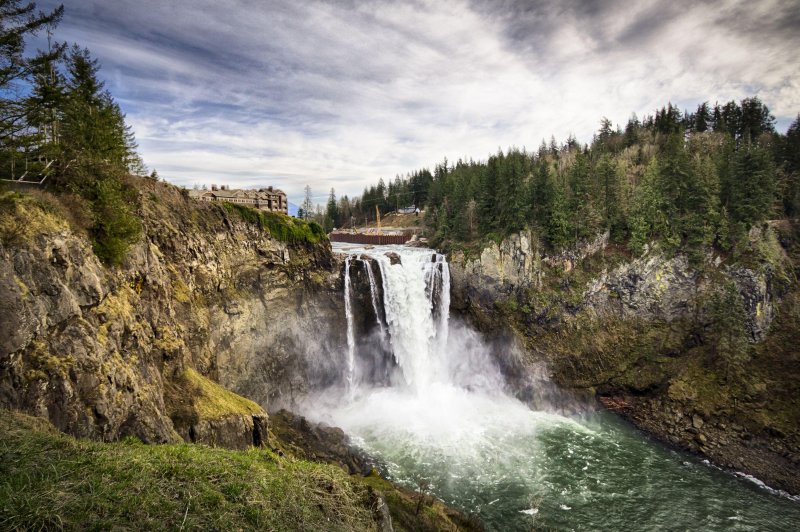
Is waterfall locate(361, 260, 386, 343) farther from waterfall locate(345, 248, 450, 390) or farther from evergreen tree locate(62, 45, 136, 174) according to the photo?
evergreen tree locate(62, 45, 136, 174)

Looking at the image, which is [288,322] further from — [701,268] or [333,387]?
[701,268]

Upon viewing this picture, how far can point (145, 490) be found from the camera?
7.36 meters

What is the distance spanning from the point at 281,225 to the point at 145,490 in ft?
91.1

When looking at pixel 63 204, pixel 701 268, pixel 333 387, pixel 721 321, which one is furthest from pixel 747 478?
pixel 63 204

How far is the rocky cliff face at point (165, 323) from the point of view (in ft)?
33.4

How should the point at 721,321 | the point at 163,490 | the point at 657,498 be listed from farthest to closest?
the point at 721,321
the point at 657,498
the point at 163,490

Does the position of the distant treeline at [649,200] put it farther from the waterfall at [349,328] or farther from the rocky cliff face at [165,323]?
the rocky cliff face at [165,323]

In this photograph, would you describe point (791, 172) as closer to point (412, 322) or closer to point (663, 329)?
point (663, 329)

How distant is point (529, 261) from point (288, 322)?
2545cm

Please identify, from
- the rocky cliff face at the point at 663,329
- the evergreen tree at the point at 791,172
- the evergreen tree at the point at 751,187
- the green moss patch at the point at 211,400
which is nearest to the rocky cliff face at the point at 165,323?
the green moss patch at the point at 211,400

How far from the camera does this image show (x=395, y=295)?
3669 cm

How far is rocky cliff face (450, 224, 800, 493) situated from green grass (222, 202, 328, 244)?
1606 centimetres

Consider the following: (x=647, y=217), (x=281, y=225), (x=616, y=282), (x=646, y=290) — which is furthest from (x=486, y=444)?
(x=647, y=217)

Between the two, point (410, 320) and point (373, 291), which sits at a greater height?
point (373, 291)
